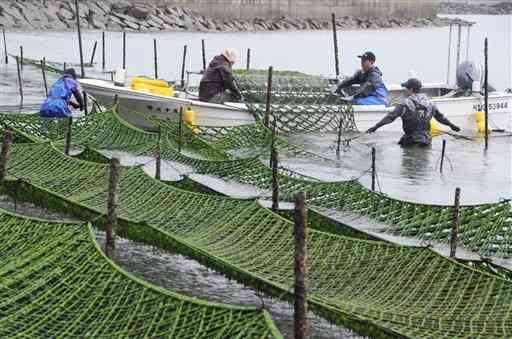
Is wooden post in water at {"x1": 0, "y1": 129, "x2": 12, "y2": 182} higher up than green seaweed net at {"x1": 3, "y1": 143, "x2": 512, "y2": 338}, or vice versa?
wooden post in water at {"x1": 0, "y1": 129, "x2": 12, "y2": 182}

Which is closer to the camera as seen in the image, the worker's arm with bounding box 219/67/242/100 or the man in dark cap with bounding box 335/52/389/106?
the worker's arm with bounding box 219/67/242/100

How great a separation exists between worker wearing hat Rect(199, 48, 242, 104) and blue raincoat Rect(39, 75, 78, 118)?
3.57 meters

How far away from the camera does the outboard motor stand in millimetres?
27970

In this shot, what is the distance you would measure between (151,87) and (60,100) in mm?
4370

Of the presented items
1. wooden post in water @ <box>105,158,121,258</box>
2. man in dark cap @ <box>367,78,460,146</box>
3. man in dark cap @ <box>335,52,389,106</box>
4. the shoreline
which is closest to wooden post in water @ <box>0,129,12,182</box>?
wooden post in water @ <box>105,158,121,258</box>

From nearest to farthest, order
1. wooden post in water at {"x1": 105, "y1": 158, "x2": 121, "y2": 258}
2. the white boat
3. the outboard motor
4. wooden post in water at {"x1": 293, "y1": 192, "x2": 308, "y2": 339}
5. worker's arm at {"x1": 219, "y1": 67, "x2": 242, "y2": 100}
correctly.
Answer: wooden post in water at {"x1": 293, "y1": 192, "x2": 308, "y2": 339}, wooden post in water at {"x1": 105, "y1": 158, "x2": 121, "y2": 258}, worker's arm at {"x1": 219, "y1": 67, "x2": 242, "y2": 100}, the white boat, the outboard motor

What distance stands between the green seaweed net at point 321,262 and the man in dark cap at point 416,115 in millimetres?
9118

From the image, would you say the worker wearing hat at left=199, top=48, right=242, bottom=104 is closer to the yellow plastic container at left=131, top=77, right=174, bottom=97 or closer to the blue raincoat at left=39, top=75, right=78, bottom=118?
the yellow plastic container at left=131, top=77, right=174, bottom=97

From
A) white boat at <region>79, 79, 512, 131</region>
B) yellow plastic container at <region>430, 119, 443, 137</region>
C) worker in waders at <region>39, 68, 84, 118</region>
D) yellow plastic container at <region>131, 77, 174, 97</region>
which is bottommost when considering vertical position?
yellow plastic container at <region>430, 119, 443, 137</region>

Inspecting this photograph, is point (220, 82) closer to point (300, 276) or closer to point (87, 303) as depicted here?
point (87, 303)

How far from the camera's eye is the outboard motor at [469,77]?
28.0m

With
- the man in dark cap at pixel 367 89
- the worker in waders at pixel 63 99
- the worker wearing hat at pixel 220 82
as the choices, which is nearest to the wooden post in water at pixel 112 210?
the worker in waders at pixel 63 99

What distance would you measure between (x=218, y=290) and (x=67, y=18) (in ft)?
176

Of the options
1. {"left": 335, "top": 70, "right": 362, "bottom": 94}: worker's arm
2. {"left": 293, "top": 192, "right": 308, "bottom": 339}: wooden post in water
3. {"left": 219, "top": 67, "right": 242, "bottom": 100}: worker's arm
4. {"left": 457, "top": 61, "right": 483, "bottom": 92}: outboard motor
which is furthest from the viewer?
{"left": 457, "top": 61, "right": 483, "bottom": 92}: outboard motor
